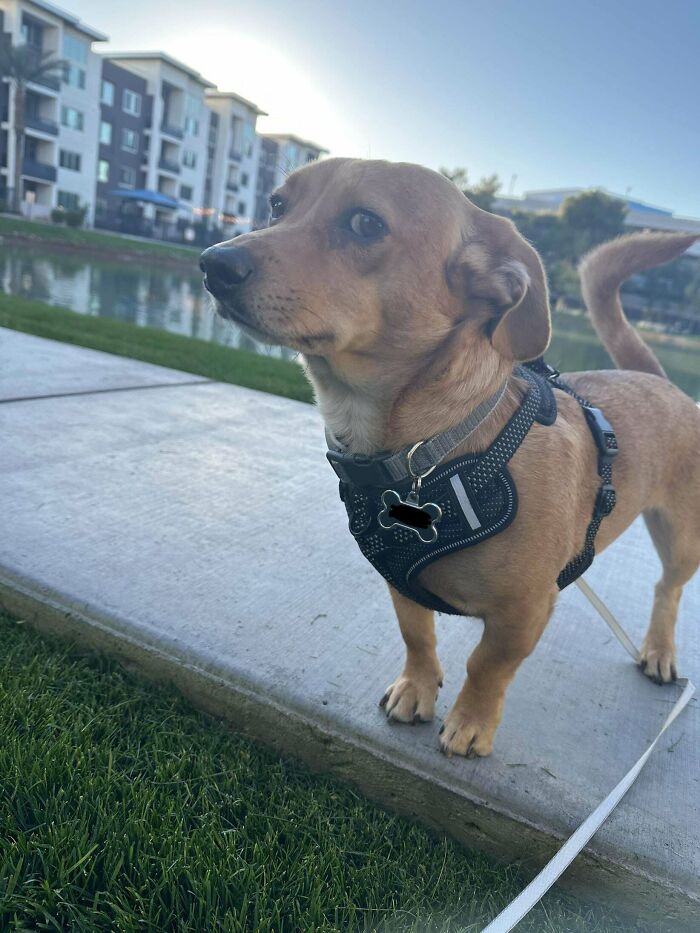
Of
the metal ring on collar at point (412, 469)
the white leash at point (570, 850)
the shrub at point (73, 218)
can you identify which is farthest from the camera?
the shrub at point (73, 218)

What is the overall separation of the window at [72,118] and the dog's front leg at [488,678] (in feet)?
174

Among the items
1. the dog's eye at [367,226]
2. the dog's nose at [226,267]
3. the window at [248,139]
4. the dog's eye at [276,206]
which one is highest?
the window at [248,139]

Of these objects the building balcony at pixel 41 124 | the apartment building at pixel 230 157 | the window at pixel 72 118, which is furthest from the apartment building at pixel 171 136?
the building balcony at pixel 41 124

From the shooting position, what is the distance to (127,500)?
10.1ft

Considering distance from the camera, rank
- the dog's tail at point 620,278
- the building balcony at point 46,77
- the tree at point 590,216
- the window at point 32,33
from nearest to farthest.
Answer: the dog's tail at point 620,278 < the building balcony at point 46,77 < the window at point 32,33 < the tree at point 590,216

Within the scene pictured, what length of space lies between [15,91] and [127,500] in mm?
44655

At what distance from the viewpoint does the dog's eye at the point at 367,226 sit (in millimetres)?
1775

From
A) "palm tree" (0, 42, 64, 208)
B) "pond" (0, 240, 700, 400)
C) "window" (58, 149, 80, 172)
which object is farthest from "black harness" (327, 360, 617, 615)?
"window" (58, 149, 80, 172)

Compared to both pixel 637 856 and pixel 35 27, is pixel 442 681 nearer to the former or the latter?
pixel 637 856

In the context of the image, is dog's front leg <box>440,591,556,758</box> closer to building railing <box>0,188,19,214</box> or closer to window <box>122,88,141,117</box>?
building railing <box>0,188,19,214</box>

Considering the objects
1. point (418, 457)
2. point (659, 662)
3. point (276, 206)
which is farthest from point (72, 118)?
point (659, 662)

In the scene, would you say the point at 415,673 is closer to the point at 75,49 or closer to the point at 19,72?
the point at 19,72

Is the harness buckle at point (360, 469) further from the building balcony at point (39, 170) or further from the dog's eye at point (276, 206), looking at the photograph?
→ the building balcony at point (39, 170)

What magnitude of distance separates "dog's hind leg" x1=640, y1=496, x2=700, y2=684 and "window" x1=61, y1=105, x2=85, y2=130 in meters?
52.8
